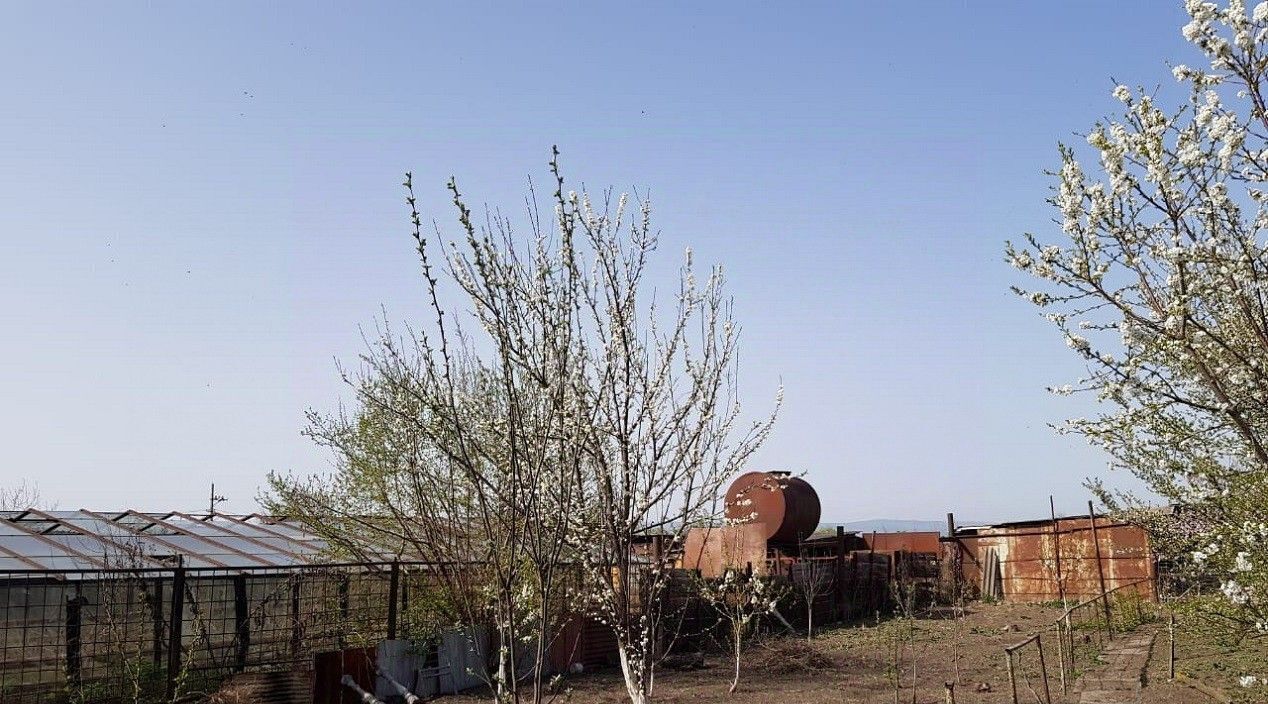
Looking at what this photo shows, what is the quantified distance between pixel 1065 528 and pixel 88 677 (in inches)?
898

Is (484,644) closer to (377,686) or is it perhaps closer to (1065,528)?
(377,686)

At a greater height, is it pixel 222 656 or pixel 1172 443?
pixel 1172 443

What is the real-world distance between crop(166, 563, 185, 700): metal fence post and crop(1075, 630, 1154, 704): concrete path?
11641 mm

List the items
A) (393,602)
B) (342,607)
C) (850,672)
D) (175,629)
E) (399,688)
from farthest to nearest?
(850,672) < (342,607) < (393,602) < (399,688) < (175,629)

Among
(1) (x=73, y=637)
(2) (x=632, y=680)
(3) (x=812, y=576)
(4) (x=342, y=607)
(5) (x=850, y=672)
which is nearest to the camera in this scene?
(2) (x=632, y=680)

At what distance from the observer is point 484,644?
17.0 m

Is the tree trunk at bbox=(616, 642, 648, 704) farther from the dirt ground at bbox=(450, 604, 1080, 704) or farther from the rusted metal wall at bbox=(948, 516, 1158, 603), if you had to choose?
the rusted metal wall at bbox=(948, 516, 1158, 603)

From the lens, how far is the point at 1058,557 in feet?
84.2

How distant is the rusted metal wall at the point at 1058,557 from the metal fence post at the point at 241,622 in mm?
19093

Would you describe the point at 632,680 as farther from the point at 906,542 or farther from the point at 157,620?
the point at 906,542

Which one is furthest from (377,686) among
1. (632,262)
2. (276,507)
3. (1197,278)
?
(1197,278)

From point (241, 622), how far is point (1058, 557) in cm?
2029

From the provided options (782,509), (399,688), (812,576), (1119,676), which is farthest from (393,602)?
(782,509)

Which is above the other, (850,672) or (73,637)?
(73,637)
